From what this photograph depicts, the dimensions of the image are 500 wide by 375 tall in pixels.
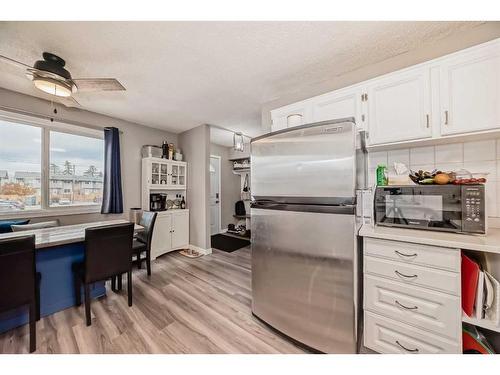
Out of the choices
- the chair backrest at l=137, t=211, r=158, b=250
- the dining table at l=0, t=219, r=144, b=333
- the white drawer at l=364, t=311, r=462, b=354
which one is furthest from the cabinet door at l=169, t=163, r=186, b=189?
the white drawer at l=364, t=311, r=462, b=354

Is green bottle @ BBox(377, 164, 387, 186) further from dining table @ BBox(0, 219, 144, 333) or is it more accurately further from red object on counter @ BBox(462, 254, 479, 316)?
dining table @ BBox(0, 219, 144, 333)

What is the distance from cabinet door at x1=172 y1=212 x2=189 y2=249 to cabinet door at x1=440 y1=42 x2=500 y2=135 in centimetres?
375

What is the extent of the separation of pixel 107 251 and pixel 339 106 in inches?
103

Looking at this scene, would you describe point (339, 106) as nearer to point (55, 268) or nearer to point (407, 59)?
point (407, 59)

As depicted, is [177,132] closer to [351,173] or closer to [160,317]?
[160,317]

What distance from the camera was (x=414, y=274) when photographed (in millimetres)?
1158

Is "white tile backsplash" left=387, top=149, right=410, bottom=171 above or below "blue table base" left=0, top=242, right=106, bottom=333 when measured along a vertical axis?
above

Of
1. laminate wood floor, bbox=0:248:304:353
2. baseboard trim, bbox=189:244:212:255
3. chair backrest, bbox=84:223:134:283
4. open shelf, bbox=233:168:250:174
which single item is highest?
open shelf, bbox=233:168:250:174

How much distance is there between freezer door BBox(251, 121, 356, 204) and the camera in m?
1.21

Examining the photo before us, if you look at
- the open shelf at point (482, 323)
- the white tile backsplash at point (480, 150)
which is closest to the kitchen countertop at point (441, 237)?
the open shelf at point (482, 323)

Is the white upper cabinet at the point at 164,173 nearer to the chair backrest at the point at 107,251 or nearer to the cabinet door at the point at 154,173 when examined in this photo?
the cabinet door at the point at 154,173

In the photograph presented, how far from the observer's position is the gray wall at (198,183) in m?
3.58
